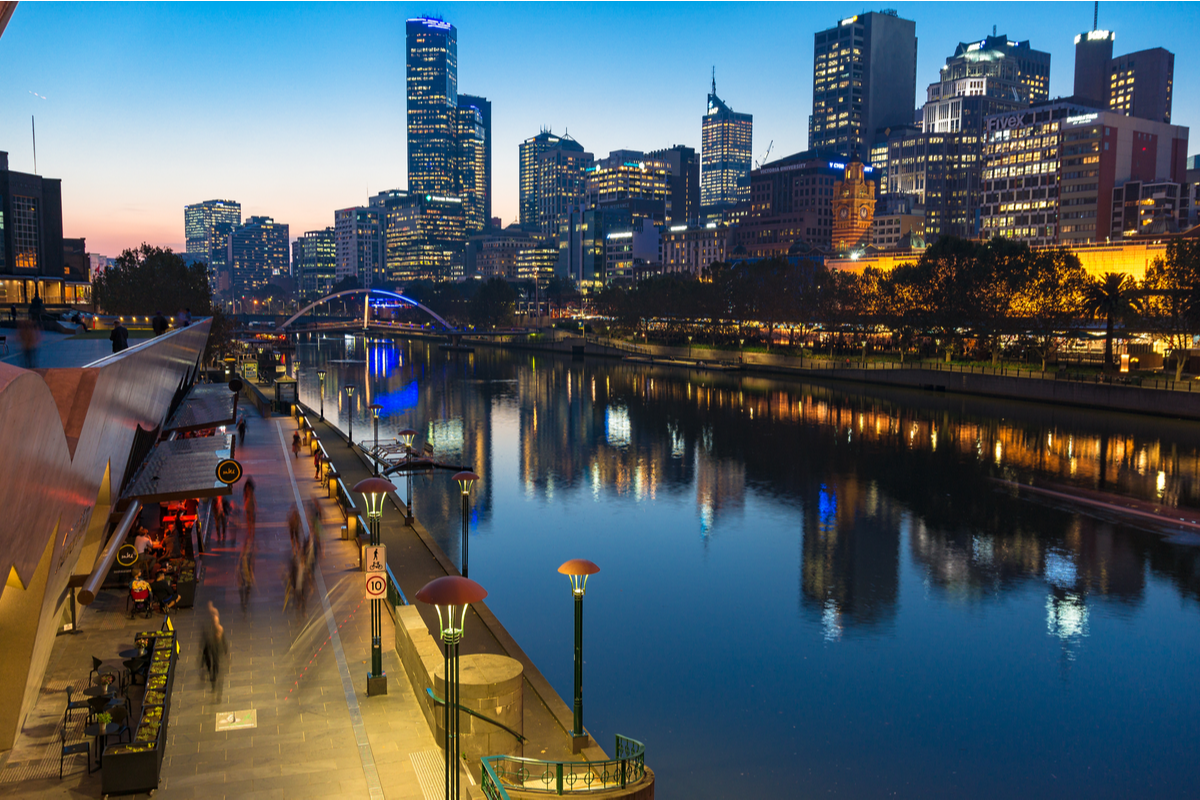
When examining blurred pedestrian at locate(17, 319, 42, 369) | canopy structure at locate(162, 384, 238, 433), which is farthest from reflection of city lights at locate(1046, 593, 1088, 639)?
blurred pedestrian at locate(17, 319, 42, 369)

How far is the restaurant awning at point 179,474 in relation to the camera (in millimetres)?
Answer: 16859

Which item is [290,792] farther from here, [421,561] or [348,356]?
[348,356]

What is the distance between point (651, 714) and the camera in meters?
18.9

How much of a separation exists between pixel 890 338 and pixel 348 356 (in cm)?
9276

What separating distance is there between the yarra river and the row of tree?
75.6 feet

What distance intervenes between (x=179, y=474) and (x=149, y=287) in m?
69.2

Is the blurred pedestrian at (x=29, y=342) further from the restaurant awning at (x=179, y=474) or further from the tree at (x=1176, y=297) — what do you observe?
the tree at (x=1176, y=297)

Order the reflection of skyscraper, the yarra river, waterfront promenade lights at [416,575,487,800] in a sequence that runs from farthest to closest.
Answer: the reflection of skyscraper → the yarra river → waterfront promenade lights at [416,575,487,800]

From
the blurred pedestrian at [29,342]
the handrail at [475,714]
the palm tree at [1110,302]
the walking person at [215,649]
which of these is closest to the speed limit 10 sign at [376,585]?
the handrail at [475,714]

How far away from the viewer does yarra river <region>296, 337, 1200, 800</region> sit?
56.9 ft

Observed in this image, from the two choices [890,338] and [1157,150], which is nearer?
[890,338]

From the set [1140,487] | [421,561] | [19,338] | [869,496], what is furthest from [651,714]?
[1140,487]

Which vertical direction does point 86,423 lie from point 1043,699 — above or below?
above

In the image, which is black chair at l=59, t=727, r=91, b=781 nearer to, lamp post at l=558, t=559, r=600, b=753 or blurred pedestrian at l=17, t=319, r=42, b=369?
lamp post at l=558, t=559, r=600, b=753
